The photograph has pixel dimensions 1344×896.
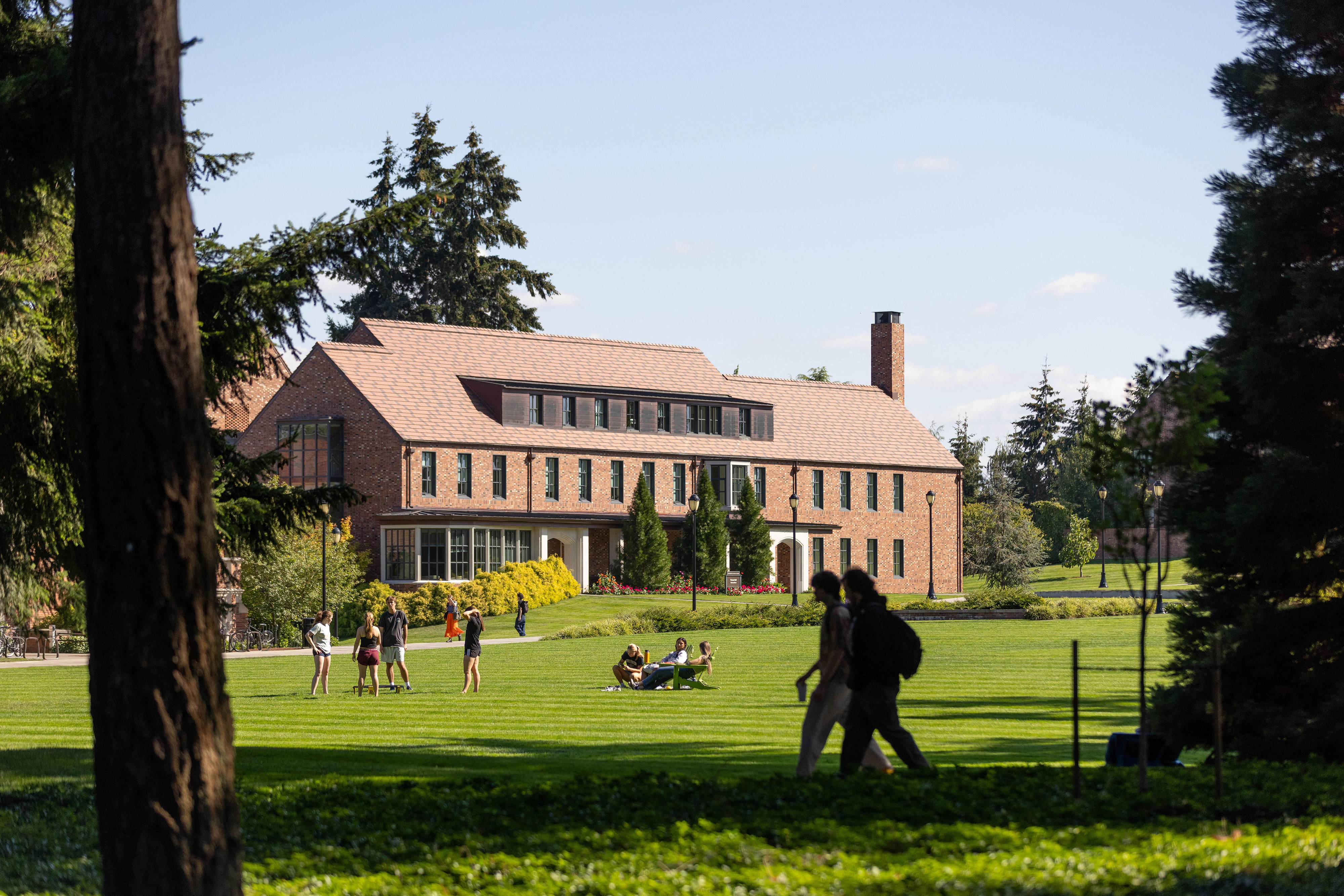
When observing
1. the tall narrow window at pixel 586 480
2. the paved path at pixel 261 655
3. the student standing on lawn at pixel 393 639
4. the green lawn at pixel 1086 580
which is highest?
the tall narrow window at pixel 586 480

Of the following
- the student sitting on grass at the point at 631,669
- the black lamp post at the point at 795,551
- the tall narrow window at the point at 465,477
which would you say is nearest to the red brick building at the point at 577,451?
the tall narrow window at the point at 465,477

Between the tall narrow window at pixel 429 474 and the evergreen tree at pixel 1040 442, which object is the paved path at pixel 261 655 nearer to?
the tall narrow window at pixel 429 474

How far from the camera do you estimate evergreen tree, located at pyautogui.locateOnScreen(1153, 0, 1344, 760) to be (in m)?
12.4

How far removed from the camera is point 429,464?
56312 mm

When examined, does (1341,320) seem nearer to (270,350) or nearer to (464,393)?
(270,350)

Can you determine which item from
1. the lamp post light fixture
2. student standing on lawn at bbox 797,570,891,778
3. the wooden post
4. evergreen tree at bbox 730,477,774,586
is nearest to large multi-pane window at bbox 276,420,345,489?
the lamp post light fixture

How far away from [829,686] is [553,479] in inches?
1922

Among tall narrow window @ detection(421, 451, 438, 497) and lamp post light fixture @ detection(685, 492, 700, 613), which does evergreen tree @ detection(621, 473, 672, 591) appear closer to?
lamp post light fixture @ detection(685, 492, 700, 613)

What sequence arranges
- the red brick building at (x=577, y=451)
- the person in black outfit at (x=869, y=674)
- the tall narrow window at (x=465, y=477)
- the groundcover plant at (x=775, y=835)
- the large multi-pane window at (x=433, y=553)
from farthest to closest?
the tall narrow window at (x=465, y=477) < the red brick building at (x=577, y=451) < the large multi-pane window at (x=433, y=553) < the person in black outfit at (x=869, y=674) < the groundcover plant at (x=775, y=835)

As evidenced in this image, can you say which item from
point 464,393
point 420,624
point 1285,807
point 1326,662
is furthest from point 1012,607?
point 1285,807

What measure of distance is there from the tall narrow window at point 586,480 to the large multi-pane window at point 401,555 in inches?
313

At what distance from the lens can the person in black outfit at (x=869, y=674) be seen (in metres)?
11.0

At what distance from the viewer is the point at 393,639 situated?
25859 millimetres

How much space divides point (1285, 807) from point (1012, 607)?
39.6 m
